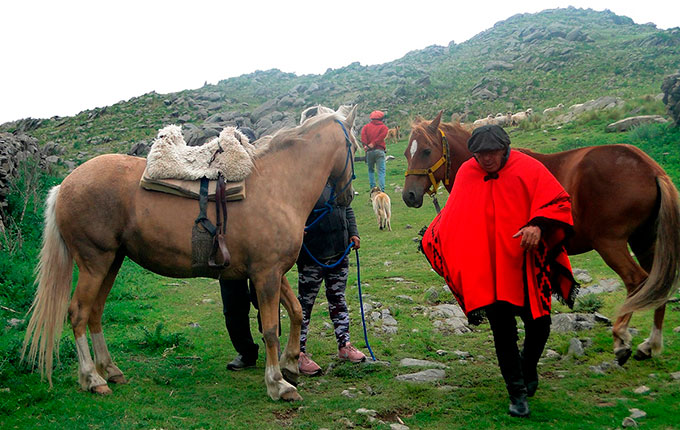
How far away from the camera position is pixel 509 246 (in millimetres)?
3922

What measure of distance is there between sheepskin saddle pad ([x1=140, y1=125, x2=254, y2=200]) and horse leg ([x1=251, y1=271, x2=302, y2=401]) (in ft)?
2.51

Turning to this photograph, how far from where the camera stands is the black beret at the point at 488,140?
157 inches

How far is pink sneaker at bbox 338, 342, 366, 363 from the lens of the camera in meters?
5.36

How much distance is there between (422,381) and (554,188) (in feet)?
6.90

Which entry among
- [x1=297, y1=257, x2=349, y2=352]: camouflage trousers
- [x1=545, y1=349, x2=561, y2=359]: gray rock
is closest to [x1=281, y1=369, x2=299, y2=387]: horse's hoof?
[x1=297, y1=257, x2=349, y2=352]: camouflage trousers

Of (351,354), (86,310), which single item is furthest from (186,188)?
(351,354)

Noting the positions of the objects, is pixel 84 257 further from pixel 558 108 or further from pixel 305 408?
pixel 558 108

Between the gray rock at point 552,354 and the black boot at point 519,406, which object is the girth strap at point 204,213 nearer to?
the black boot at point 519,406

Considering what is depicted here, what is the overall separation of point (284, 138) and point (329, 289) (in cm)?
162

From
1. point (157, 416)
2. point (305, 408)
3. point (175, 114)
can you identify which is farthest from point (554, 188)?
point (175, 114)

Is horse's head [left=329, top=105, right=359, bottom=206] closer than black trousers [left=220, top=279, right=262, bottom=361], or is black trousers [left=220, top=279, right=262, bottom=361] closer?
horse's head [left=329, top=105, right=359, bottom=206]

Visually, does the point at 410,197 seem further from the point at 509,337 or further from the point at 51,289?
the point at 51,289

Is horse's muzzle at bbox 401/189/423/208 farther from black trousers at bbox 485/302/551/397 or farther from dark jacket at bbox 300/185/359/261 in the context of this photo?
black trousers at bbox 485/302/551/397

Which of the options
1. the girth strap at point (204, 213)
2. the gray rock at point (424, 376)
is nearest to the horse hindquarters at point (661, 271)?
the gray rock at point (424, 376)
